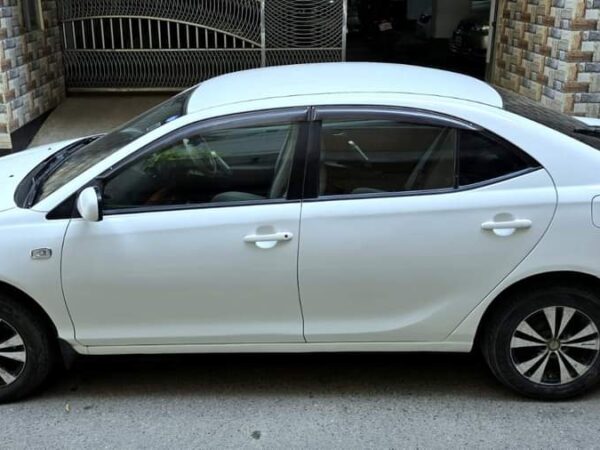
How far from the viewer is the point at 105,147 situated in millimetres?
3807

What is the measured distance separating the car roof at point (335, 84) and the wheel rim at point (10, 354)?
1465 millimetres

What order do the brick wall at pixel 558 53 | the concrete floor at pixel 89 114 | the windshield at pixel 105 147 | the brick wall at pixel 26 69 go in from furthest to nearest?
the concrete floor at pixel 89 114
the brick wall at pixel 26 69
the brick wall at pixel 558 53
the windshield at pixel 105 147

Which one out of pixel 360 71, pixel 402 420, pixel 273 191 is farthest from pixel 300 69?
pixel 402 420

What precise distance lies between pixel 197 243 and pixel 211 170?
1.31 ft

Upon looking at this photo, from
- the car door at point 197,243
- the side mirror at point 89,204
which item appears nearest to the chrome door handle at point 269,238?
the car door at point 197,243

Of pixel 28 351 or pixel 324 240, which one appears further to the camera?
pixel 28 351

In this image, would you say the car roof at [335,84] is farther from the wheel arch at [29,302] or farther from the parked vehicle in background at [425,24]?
the parked vehicle in background at [425,24]

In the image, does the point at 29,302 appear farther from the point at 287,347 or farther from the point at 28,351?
the point at 287,347

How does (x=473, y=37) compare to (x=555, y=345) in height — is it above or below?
above

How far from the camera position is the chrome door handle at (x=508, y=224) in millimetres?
3287

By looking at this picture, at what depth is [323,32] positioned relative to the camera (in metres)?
8.96

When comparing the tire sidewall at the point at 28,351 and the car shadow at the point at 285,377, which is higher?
the tire sidewall at the point at 28,351

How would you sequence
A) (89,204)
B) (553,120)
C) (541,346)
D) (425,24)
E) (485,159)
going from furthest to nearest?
(425,24)
(553,120)
(541,346)
(485,159)
(89,204)

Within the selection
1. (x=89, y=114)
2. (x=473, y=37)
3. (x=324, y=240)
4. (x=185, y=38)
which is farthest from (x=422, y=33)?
(x=324, y=240)
